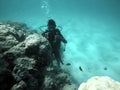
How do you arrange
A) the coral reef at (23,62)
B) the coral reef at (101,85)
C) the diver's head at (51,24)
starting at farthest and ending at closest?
the diver's head at (51,24), the coral reef at (101,85), the coral reef at (23,62)

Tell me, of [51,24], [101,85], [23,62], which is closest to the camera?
[101,85]

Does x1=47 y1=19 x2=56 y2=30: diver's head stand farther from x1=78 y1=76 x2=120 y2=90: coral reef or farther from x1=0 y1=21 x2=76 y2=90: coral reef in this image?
x1=78 y1=76 x2=120 y2=90: coral reef

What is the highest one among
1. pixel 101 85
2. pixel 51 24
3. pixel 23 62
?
pixel 51 24

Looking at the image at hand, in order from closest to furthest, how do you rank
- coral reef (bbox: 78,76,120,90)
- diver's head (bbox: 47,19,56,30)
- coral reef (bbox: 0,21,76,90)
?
1. coral reef (bbox: 0,21,76,90)
2. coral reef (bbox: 78,76,120,90)
3. diver's head (bbox: 47,19,56,30)

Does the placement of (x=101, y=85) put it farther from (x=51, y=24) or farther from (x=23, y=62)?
(x=51, y=24)

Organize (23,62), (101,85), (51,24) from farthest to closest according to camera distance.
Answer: (51,24), (23,62), (101,85)

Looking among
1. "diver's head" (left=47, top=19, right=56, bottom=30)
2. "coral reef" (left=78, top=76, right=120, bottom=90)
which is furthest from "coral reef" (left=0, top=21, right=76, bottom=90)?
"diver's head" (left=47, top=19, right=56, bottom=30)

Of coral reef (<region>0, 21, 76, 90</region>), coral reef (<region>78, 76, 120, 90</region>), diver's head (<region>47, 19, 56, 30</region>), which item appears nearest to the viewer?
coral reef (<region>0, 21, 76, 90</region>)

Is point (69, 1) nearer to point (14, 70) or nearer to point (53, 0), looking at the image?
point (53, 0)

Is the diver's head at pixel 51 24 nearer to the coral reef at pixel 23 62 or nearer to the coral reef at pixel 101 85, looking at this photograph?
the coral reef at pixel 23 62

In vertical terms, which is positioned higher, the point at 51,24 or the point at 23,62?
the point at 51,24

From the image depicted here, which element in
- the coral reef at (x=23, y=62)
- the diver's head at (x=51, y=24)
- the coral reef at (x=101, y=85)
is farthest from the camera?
the diver's head at (x=51, y=24)

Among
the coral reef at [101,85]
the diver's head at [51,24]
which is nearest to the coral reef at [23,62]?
the coral reef at [101,85]

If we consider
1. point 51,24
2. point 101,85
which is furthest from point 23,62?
point 51,24
